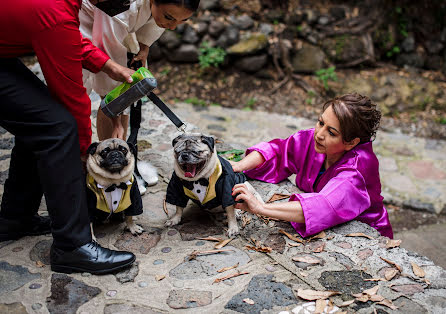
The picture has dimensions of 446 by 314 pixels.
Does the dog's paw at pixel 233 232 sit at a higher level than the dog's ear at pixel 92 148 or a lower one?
lower

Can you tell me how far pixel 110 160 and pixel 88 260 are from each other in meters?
0.65

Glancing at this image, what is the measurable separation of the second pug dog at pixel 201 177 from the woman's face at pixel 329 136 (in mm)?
721

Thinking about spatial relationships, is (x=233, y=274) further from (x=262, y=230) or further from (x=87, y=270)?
(x=87, y=270)

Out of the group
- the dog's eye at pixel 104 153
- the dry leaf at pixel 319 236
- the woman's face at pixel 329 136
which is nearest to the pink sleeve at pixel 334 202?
the dry leaf at pixel 319 236

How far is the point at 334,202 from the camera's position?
3.25 metres

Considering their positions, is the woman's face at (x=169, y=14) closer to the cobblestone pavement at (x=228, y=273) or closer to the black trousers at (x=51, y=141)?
the black trousers at (x=51, y=141)

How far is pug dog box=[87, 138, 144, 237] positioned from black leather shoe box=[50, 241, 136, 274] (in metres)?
0.38

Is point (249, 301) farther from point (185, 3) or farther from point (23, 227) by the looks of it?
point (185, 3)

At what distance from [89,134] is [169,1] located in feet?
3.20

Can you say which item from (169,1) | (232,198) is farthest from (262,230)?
(169,1)

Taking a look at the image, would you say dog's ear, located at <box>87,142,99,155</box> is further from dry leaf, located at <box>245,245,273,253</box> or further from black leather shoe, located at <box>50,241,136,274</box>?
dry leaf, located at <box>245,245,273,253</box>

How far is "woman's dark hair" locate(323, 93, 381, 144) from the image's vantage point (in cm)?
325

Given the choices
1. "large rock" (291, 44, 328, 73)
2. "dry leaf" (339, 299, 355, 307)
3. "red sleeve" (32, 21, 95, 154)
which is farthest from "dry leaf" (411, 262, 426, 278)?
"large rock" (291, 44, 328, 73)

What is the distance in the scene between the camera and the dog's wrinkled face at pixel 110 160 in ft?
9.47
